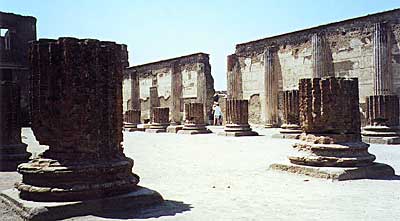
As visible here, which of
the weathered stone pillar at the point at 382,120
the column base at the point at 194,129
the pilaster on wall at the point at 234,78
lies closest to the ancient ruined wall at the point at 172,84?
the pilaster on wall at the point at 234,78

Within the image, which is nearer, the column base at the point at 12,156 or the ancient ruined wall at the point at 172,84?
the column base at the point at 12,156

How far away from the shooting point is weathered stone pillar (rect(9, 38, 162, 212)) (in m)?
3.91

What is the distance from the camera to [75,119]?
4.07 meters

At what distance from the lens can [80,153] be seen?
4074 mm

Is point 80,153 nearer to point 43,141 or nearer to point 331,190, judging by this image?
point 43,141

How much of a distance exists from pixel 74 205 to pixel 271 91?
1744cm

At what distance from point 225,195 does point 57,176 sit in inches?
72.5

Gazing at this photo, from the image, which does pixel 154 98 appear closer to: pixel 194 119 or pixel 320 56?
pixel 194 119

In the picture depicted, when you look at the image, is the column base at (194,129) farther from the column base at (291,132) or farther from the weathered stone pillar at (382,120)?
the weathered stone pillar at (382,120)

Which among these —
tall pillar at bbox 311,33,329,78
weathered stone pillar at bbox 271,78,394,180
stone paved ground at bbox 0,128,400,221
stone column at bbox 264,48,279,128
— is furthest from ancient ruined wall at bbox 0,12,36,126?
weathered stone pillar at bbox 271,78,394,180

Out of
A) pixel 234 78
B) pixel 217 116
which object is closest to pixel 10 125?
pixel 234 78

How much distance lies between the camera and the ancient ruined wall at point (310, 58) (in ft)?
53.0

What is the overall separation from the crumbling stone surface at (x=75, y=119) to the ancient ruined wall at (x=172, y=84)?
19.5 meters

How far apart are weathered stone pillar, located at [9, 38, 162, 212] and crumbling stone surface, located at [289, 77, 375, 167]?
3.13 m
